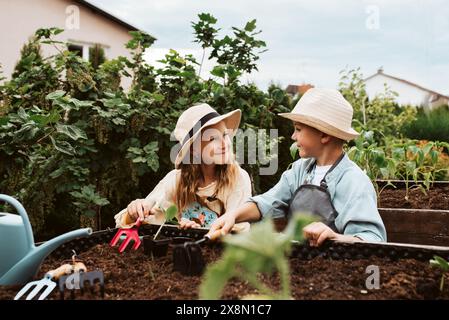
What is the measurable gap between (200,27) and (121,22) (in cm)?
963

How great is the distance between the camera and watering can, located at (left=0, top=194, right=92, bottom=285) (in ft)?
3.59

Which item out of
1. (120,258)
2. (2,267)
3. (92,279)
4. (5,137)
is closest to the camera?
(92,279)

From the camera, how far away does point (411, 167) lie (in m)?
3.06

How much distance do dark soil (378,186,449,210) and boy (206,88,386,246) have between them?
1409 mm

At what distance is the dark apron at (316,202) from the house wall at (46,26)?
845 centimetres

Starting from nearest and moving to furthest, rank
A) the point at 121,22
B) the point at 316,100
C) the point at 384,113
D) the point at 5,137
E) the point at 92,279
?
the point at 92,279
the point at 316,100
the point at 5,137
the point at 384,113
the point at 121,22

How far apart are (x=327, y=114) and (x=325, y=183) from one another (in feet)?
0.75

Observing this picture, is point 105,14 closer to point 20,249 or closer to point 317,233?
point 20,249

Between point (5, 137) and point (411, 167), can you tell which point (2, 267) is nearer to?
point (5, 137)

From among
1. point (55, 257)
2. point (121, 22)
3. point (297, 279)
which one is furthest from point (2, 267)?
point (121, 22)

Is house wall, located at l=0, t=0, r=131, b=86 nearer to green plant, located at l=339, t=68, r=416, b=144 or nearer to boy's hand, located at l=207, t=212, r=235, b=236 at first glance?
green plant, located at l=339, t=68, r=416, b=144

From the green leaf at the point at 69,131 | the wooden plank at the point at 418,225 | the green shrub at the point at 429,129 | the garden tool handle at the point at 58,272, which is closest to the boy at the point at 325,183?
the garden tool handle at the point at 58,272

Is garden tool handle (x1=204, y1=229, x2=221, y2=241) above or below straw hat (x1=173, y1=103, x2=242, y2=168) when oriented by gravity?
below

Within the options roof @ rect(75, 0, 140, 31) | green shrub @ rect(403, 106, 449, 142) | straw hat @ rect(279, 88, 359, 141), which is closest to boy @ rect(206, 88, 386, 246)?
straw hat @ rect(279, 88, 359, 141)
